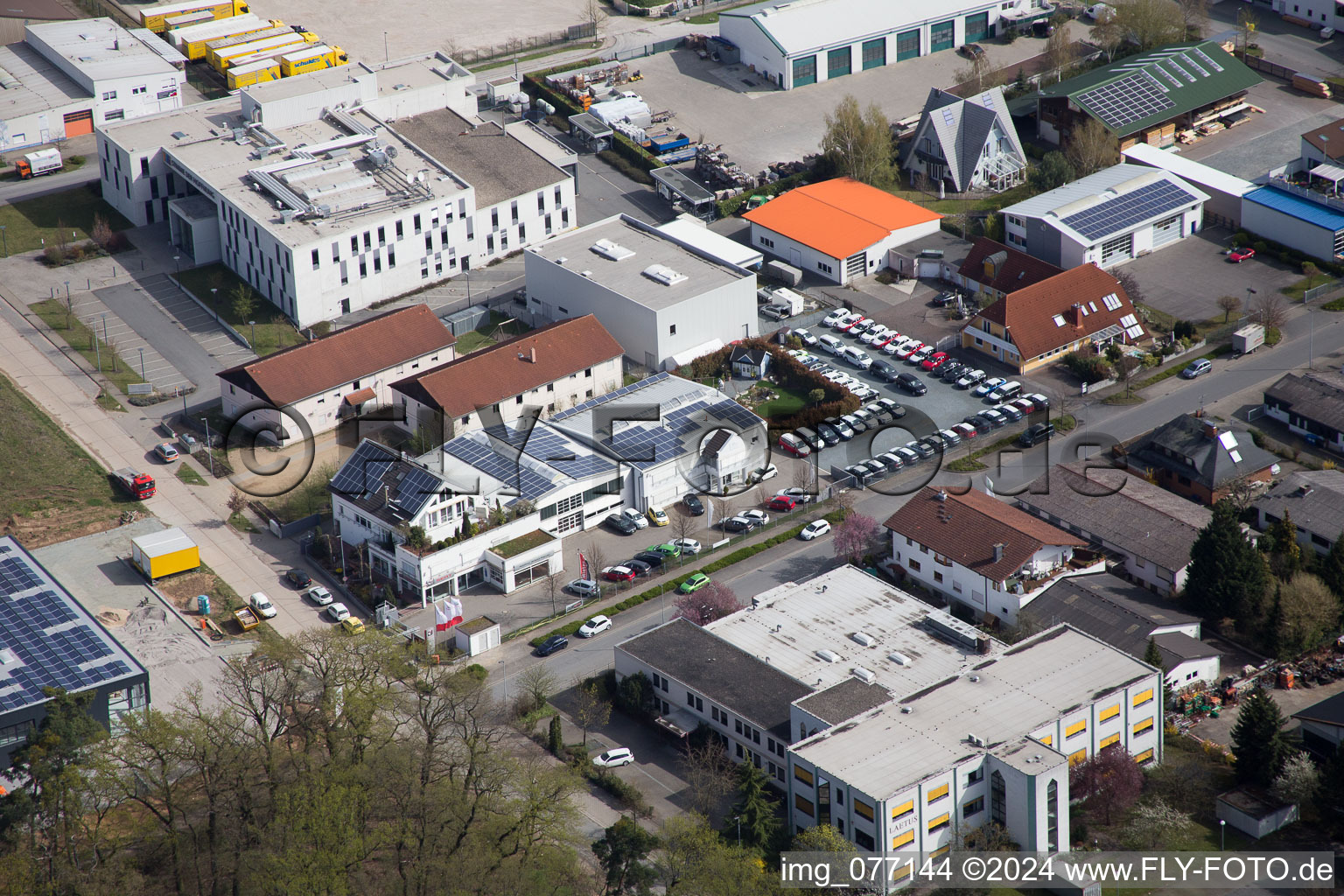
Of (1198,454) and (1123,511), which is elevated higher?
(1198,454)

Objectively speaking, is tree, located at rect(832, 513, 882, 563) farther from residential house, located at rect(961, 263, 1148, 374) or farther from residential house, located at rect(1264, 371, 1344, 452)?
residential house, located at rect(1264, 371, 1344, 452)

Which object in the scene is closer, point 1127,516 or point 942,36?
point 1127,516

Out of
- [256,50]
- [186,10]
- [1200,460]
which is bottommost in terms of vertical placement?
[1200,460]

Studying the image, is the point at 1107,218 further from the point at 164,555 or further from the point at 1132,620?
the point at 164,555

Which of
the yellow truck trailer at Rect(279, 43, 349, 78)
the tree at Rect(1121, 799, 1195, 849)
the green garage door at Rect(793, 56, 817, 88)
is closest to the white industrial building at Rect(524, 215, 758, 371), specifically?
the green garage door at Rect(793, 56, 817, 88)

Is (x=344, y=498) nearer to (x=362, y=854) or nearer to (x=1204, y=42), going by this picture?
(x=362, y=854)

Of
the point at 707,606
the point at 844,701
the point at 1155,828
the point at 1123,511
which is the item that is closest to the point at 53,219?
the point at 707,606

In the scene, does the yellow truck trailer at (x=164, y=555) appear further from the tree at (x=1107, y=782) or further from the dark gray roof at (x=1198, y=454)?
the dark gray roof at (x=1198, y=454)

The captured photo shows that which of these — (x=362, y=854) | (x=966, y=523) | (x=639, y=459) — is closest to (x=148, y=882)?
(x=362, y=854)
